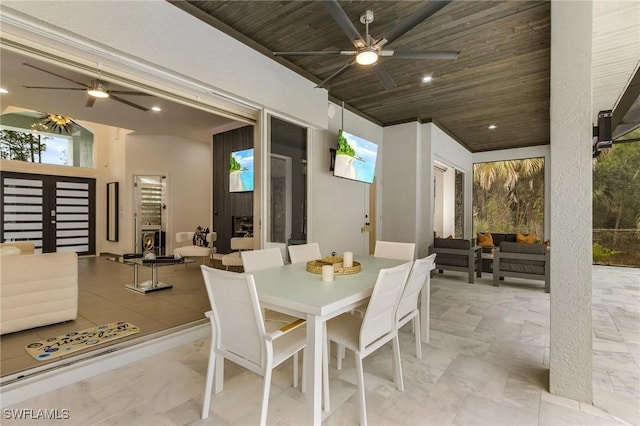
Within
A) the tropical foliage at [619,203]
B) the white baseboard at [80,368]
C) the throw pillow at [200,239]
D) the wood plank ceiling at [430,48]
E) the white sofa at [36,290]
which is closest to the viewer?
the white baseboard at [80,368]

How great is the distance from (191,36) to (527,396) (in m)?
3.87

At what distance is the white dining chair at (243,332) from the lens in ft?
4.93

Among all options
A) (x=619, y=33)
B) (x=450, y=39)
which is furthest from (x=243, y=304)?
(x=619, y=33)

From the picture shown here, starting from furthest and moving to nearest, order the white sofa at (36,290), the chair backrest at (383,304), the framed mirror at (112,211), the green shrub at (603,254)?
the framed mirror at (112,211) → the green shrub at (603,254) → the white sofa at (36,290) → the chair backrest at (383,304)

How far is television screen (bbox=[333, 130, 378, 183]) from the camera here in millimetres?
4527

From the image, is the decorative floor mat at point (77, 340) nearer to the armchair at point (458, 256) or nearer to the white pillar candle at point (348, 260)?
the white pillar candle at point (348, 260)

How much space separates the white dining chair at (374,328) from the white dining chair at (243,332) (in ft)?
0.95

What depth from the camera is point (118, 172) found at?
25.1ft

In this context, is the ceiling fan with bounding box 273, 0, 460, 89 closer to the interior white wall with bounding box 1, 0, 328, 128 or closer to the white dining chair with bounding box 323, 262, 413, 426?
the interior white wall with bounding box 1, 0, 328, 128

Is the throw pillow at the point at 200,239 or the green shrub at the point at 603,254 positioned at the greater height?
the throw pillow at the point at 200,239

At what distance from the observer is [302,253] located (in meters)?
3.02

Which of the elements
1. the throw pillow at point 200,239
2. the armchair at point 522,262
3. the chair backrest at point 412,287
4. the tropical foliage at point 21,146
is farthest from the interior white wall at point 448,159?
the tropical foliage at point 21,146

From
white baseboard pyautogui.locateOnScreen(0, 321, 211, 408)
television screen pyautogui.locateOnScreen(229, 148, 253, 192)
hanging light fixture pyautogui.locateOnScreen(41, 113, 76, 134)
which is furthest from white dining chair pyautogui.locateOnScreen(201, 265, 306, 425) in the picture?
hanging light fixture pyautogui.locateOnScreen(41, 113, 76, 134)

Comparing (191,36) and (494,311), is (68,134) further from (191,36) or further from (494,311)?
(494,311)
